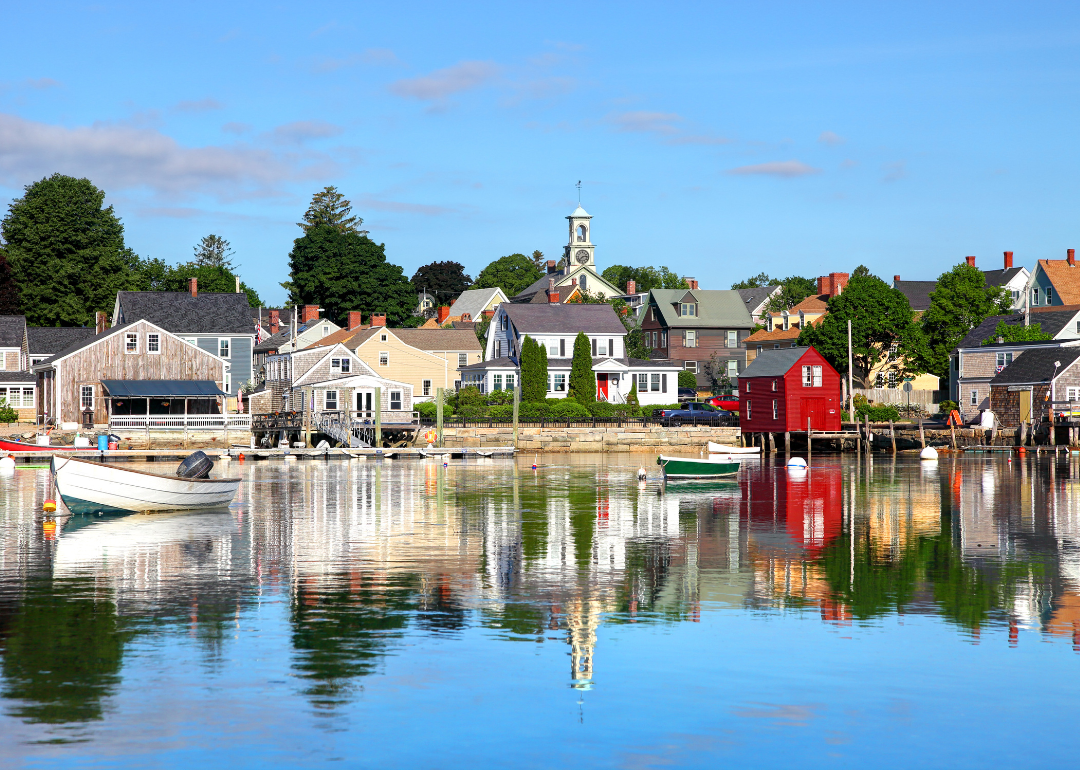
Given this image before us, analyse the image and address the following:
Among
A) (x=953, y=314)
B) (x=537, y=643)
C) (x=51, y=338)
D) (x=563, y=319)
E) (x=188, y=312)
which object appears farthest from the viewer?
(x=953, y=314)

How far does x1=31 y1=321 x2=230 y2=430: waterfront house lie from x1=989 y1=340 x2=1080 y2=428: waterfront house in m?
53.6

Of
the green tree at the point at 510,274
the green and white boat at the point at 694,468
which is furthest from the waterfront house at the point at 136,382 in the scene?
the green tree at the point at 510,274

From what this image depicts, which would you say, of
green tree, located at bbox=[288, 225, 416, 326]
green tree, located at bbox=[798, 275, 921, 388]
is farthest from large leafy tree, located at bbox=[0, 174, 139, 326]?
green tree, located at bbox=[798, 275, 921, 388]

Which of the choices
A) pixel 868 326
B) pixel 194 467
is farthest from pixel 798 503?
pixel 868 326

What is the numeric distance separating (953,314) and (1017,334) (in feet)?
41.5

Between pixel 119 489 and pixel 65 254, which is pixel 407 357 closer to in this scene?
pixel 65 254

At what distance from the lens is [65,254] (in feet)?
359

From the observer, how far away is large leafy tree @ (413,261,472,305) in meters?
174

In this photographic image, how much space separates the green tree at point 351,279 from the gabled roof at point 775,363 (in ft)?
176

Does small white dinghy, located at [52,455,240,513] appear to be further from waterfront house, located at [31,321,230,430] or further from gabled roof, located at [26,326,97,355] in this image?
gabled roof, located at [26,326,97,355]

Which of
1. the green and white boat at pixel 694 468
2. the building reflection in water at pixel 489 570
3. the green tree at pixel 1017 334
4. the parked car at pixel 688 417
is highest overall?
the green tree at pixel 1017 334

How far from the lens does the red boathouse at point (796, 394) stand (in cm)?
7950

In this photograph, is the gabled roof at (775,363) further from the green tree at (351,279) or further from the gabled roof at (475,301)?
the gabled roof at (475,301)

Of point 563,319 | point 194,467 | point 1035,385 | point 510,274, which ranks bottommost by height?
point 194,467
